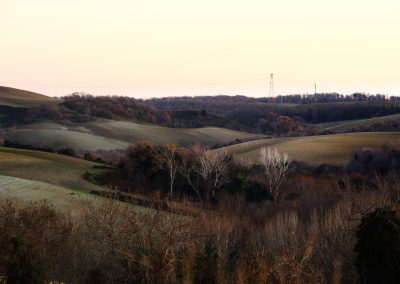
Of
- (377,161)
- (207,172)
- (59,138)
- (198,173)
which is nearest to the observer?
(377,161)

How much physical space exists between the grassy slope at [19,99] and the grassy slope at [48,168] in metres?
83.5

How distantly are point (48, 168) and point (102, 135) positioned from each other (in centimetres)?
6347

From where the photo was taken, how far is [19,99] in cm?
17662

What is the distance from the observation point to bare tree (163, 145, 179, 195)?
8075 cm

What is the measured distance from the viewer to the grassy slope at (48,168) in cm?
6912

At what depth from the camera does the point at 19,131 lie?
433 feet

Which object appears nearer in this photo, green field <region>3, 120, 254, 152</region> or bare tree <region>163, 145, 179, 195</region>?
bare tree <region>163, 145, 179, 195</region>

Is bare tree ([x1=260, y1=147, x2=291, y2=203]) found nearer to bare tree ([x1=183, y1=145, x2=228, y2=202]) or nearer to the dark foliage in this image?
bare tree ([x1=183, y1=145, x2=228, y2=202])

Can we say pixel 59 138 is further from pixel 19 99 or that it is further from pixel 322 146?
pixel 19 99

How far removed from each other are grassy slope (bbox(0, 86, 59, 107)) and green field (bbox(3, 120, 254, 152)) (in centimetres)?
2407

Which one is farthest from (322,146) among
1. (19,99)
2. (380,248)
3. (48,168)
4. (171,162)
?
(19,99)

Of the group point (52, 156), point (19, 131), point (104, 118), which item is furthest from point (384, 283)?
point (104, 118)

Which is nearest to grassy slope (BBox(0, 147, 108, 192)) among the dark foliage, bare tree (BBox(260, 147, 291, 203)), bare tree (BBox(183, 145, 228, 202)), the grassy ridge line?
the grassy ridge line

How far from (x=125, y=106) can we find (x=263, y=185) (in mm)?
117518
